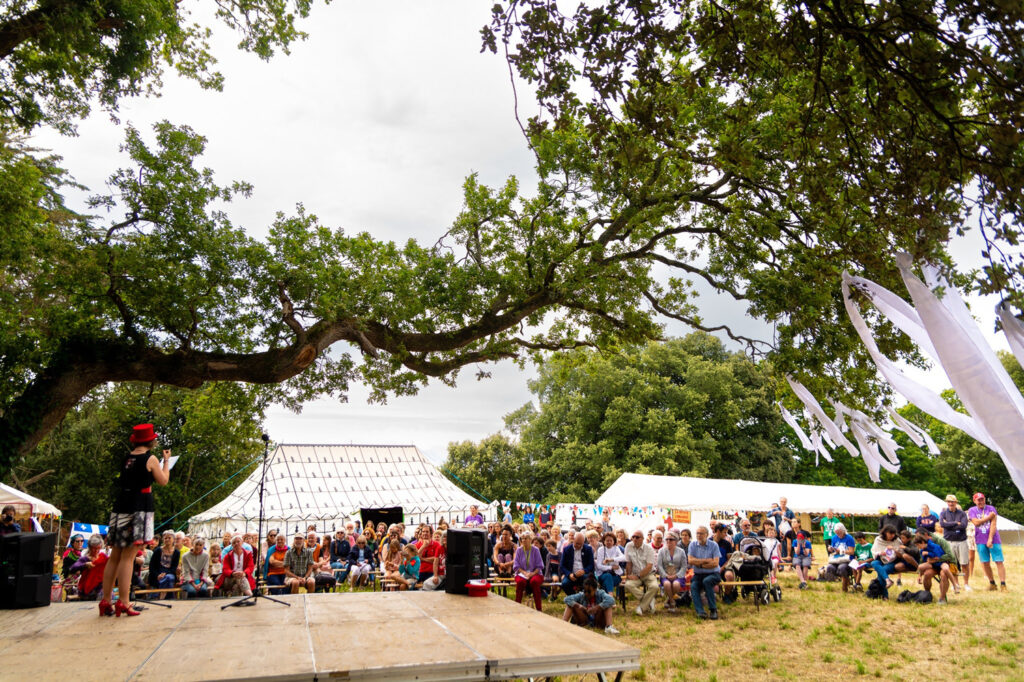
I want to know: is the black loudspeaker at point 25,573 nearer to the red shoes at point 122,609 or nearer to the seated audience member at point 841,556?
the red shoes at point 122,609

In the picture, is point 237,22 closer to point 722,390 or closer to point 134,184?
point 134,184

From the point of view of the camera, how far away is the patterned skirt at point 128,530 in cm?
505

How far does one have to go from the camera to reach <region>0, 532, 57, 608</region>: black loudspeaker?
580 cm

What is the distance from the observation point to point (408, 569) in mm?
11727

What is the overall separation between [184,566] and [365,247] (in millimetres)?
5944

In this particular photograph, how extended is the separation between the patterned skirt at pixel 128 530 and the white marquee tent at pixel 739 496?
17.0m

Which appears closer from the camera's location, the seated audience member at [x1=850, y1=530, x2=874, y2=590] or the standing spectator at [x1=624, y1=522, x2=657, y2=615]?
the standing spectator at [x1=624, y1=522, x2=657, y2=615]

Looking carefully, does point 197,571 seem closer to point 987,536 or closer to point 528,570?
point 528,570

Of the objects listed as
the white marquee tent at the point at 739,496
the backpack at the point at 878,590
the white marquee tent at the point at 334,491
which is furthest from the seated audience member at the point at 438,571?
the white marquee tent at the point at 739,496

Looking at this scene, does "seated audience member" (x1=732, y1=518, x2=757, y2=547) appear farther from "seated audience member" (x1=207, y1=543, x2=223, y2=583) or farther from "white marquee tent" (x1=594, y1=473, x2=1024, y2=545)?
"seated audience member" (x1=207, y1=543, x2=223, y2=583)

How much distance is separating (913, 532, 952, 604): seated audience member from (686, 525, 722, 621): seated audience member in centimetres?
374

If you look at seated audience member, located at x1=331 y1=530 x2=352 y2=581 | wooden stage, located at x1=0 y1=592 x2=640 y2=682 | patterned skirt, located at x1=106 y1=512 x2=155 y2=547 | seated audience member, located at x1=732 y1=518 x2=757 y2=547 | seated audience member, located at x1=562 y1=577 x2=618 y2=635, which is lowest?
seated audience member, located at x1=562 y1=577 x2=618 y2=635

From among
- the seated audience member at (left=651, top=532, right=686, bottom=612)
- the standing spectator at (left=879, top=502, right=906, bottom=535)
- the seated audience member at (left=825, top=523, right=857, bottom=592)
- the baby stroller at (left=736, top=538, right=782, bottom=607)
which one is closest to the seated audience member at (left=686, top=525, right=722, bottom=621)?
the seated audience member at (left=651, top=532, right=686, bottom=612)

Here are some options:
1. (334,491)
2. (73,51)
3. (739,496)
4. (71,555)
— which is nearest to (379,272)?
(73,51)
